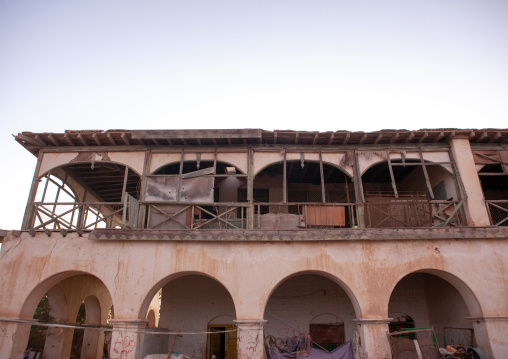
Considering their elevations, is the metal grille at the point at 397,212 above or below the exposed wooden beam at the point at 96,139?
below

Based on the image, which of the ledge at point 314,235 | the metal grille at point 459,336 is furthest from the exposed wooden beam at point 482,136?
the metal grille at point 459,336

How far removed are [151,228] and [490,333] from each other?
10055 millimetres

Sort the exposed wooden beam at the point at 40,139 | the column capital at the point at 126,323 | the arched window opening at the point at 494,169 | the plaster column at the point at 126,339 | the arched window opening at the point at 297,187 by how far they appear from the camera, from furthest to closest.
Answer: the arched window opening at the point at 297,187, the exposed wooden beam at the point at 40,139, the arched window opening at the point at 494,169, the column capital at the point at 126,323, the plaster column at the point at 126,339

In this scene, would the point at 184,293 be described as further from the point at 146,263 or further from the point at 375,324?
the point at 375,324

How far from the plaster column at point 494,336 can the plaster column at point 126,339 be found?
942 cm

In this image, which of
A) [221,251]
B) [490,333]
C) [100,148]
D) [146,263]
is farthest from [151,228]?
[490,333]

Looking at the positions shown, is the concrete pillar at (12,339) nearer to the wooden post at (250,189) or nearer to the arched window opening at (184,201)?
the arched window opening at (184,201)

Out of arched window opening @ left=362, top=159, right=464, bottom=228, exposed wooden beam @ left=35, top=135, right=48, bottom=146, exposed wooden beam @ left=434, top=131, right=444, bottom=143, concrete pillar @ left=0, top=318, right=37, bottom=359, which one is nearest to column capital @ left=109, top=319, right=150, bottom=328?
concrete pillar @ left=0, top=318, right=37, bottom=359

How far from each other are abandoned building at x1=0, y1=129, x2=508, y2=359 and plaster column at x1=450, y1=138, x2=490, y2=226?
0.15 feet

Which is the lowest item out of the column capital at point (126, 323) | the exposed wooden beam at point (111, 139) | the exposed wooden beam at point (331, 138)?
the column capital at point (126, 323)

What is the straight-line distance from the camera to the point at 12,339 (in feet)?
33.1

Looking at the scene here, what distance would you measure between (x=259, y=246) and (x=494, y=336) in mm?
6748

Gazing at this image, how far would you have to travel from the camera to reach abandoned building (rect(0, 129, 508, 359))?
10.4 m

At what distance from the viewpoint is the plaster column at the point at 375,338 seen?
9.84 metres
